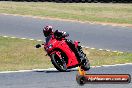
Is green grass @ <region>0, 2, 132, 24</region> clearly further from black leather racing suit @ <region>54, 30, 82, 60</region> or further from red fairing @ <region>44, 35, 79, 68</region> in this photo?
black leather racing suit @ <region>54, 30, 82, 60</region>

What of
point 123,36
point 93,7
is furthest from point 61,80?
point 93,7

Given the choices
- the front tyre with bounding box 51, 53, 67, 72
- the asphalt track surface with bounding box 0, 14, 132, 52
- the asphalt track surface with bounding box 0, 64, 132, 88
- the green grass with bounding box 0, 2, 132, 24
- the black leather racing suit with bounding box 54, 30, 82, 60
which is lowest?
→ the green grass with bounding box 0, 2, 132, 24

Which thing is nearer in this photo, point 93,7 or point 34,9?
point 34,9

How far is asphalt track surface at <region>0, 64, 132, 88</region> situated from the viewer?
35.1ft

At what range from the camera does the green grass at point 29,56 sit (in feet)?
56.1

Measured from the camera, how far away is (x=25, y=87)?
1049cm

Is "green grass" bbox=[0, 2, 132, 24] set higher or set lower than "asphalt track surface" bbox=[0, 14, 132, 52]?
lower

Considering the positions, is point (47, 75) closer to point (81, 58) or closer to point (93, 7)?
point (81, 58)

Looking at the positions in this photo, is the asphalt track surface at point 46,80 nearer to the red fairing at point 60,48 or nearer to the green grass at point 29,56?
the red fairing at point 60,48

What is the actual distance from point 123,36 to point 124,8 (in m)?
13.7

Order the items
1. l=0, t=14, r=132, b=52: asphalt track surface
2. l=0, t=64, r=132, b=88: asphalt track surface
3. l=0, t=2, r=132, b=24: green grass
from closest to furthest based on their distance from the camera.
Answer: l=0, t=64, r=132, b=88: asphalt track surface < l=0, t=14, r=132, b=52: asphalt track surface < l=0, t=2, r=132, b=24: green grass

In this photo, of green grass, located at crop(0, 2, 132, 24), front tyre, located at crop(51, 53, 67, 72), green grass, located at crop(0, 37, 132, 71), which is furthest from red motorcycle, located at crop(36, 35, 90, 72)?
green grass, located at crop(0, 2, 132, 24)

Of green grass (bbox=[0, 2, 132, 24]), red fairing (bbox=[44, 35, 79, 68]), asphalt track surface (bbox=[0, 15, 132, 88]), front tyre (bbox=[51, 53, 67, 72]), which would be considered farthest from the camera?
green grass (bbox=[0, 2, 132, 24])

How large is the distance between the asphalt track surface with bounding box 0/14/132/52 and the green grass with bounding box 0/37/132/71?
189 cm
